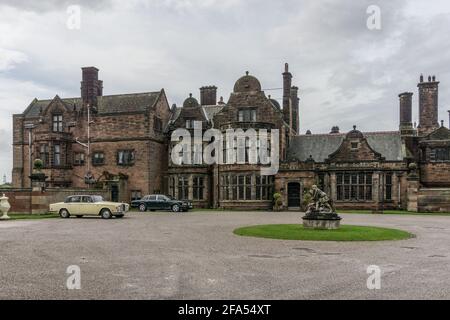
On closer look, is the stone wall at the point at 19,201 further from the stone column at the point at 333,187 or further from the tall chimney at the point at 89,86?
the stone column at the point at 333,187

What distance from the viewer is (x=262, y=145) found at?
148 feet

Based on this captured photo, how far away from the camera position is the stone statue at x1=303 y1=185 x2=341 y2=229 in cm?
2286

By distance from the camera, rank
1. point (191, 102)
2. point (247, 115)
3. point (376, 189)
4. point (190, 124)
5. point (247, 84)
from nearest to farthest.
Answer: point (376, 189), point (247, 115), point (247, 84), point (190, 124), point (191, 102)

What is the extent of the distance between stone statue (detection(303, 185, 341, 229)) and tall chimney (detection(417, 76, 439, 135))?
3324 centimetres

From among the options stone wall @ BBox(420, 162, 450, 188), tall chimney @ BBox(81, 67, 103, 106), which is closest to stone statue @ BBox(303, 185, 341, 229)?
stone wall @ BBox(420, 162, 450, 188)

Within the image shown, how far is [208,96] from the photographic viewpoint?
180 feet

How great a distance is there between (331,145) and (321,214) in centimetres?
2699

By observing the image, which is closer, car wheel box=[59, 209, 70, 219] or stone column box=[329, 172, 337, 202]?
car wheel box=[59, 209, 70, 219]

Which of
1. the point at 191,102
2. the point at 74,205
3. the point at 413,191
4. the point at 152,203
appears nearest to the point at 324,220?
the point at 74,205

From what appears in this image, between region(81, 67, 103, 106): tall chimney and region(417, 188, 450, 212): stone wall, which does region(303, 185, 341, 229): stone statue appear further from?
region(81, 67, 103, 106): tall chimney

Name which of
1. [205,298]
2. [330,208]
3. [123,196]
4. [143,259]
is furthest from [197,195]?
[205,298]

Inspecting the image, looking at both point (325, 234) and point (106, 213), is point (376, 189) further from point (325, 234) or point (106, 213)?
point (325, 234)

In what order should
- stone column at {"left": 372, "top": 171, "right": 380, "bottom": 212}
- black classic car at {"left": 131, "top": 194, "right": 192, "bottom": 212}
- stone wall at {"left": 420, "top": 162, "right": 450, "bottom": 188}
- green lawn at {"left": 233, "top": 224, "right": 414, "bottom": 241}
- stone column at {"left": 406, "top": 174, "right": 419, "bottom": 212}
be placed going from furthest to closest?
1. stone wall at {"left": 420, "top": 162, "right": 450, "bottom": 188}
2. stone column at {"left": 372, "top": 171, "right": 380, "bottom": 212}
3. stone column at {"left": 406, "top": 174, "right": 419, "bottom": 212}
4. black classic car at {"left": 131, "top": 194, "right": 192, "bottom": 212}
5. green lawn at {"left": 233, "top": 224, "right": 414, "bottom": 241}

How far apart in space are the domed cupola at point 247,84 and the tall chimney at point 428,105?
60.5 ft
